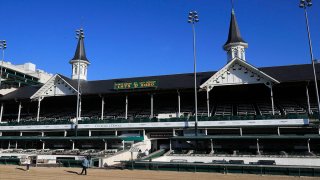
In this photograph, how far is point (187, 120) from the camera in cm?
3953

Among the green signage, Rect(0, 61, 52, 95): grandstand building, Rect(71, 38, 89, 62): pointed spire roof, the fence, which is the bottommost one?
the fence

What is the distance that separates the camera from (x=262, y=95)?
45.5 m

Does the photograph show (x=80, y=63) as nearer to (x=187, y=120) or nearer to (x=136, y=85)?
(x=136, y=85)

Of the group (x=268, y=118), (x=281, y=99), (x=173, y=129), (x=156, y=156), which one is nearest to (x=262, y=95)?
(x=281, y=99)

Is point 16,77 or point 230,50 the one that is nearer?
point 230,50

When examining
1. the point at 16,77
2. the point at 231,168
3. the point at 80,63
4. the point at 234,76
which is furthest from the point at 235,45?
the point at 16,77

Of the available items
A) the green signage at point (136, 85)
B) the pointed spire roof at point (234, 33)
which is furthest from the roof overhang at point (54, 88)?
the pointed spire roof at point (234, 33)

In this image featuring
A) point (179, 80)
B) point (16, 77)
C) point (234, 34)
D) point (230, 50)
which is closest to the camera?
point (179, 80)

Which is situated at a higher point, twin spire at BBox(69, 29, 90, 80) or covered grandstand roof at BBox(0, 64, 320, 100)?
twin spire at BBox(69, 29, 90, 80)

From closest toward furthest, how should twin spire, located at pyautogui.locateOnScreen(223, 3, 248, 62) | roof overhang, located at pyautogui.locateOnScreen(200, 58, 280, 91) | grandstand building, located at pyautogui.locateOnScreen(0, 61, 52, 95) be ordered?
1. roof overhang, located at pyautogui.locateOnScreen(200, 58, 280, 91)
2. twin spire, located at pyautogui.locateOnScreen(223, 3, 248, 62)
3. grandstand building, located at pyautogui.locateOnScreen(0, 61, 52, 95)

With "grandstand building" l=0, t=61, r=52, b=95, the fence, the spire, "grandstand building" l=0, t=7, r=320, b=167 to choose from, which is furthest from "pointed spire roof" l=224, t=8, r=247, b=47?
"grandstand building" l=0, t=61, r=52, b=95

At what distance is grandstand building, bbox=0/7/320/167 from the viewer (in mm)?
34156

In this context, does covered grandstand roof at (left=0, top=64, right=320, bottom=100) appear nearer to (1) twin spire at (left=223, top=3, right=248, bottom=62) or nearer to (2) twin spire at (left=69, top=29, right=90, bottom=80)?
(2) twin spire at (left=69, top=29, right=90, bottom=80)

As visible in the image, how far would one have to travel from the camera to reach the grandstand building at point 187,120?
112 feet
